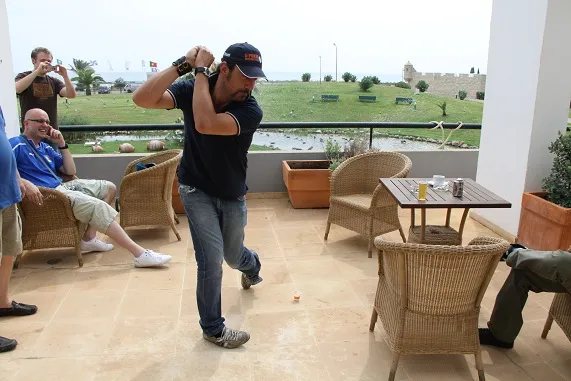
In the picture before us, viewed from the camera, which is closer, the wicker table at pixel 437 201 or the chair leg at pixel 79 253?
the wicker table at pixel 437 201

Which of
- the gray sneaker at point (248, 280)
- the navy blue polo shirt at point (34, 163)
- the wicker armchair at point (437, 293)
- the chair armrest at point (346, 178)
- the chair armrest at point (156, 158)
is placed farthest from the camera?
the chair armrest at point (156, 158)

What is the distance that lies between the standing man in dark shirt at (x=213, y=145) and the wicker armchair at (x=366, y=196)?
60.2 inches

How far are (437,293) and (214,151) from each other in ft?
3.92

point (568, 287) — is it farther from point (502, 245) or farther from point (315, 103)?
point (315, 103)

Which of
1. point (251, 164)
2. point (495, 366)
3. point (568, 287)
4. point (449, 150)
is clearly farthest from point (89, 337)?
point (449, 150)

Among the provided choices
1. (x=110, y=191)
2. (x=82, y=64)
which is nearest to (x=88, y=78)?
(x=82, y=64)

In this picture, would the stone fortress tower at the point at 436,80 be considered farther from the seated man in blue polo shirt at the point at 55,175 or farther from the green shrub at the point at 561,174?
the seated man in blue polo shirt at the point at 55,175

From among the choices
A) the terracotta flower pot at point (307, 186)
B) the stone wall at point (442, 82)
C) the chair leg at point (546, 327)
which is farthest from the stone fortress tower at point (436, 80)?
the chair leg at point (546, 327)

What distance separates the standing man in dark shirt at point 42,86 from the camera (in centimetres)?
378

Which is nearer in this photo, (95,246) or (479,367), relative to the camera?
(479,367)

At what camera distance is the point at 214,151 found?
7.09ft

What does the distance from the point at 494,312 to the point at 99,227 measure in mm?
2692

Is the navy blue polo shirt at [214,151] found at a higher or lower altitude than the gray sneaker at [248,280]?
higher

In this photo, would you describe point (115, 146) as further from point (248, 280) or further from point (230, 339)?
point (230, 339)
